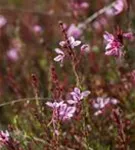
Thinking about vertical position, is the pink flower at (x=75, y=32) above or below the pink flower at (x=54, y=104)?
above

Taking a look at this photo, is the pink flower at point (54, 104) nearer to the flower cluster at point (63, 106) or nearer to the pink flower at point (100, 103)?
the flower cluster at point (63, 106)

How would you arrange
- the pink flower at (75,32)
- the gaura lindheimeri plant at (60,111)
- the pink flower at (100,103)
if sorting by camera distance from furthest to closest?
the pink flower at (75,32)
the pink flower at (100,103)
the gaura lindheimeri plant at (60,111)

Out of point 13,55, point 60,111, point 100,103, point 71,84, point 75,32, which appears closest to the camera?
point 60,111

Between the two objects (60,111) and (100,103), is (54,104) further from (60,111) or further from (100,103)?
(100,103)

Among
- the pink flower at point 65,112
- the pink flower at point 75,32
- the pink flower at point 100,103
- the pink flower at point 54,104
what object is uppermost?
the pink flower at point 75,32

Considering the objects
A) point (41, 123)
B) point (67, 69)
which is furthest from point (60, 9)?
point (41, 123)

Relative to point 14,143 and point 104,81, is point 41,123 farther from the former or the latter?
point 104,81

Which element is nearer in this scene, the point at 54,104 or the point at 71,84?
the point at 54,104

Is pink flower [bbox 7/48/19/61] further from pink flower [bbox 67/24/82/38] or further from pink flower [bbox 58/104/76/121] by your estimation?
pink flower [bbox 58/104/76/121]

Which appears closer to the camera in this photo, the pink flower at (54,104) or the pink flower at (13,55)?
the pink flower at (54,104)

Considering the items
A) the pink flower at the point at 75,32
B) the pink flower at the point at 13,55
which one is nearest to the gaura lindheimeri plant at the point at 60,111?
the pink flower at the point at 75,32

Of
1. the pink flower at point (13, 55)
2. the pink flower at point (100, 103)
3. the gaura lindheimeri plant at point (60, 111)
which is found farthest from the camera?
the pink flower at point (13, 55)

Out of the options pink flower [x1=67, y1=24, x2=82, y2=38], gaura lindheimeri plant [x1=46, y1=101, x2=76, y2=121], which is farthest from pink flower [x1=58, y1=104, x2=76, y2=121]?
pink flower [x1=67, y1=24, x2=82, y2=38]

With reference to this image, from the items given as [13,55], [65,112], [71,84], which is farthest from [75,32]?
[65,112]
